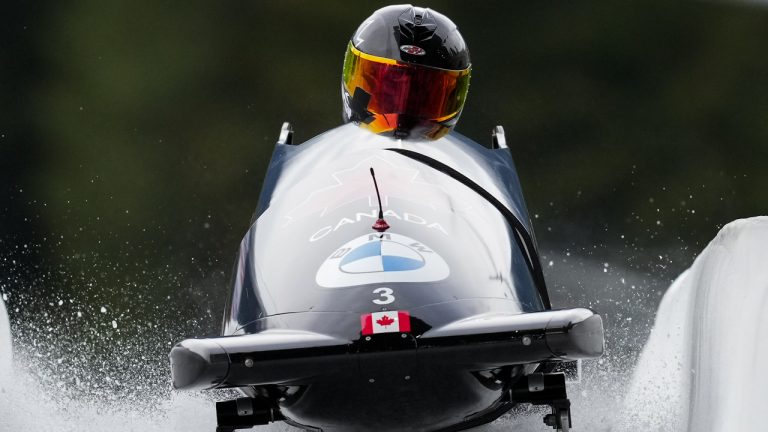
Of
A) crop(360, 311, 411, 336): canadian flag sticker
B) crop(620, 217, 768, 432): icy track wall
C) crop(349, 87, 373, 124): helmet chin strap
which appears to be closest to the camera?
crop(360, 311, 411, 336): canadian flag sticker

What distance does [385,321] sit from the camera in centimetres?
459

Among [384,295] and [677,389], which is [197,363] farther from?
[677,389]

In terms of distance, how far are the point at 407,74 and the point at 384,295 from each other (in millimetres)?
1561

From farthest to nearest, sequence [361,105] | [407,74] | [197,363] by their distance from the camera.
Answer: [361,105], [407,74], [197,363]

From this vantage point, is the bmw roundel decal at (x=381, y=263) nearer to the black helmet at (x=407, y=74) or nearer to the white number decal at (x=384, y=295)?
the white number decal at (x=384, y=295)

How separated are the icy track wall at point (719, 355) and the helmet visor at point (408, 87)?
1.74m

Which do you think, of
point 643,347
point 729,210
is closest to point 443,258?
point 643,347

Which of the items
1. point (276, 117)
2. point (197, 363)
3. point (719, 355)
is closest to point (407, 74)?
point (719, 355)

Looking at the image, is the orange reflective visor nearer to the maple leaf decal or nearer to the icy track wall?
the icy track wall

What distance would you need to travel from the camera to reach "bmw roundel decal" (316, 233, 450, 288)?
5043mm

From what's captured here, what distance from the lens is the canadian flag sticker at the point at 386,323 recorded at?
4.58 meters

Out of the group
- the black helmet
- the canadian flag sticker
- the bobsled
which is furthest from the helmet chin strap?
the canadian flag sticker

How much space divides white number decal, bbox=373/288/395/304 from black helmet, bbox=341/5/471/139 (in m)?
1.51

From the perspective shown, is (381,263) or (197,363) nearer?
(197,363)
